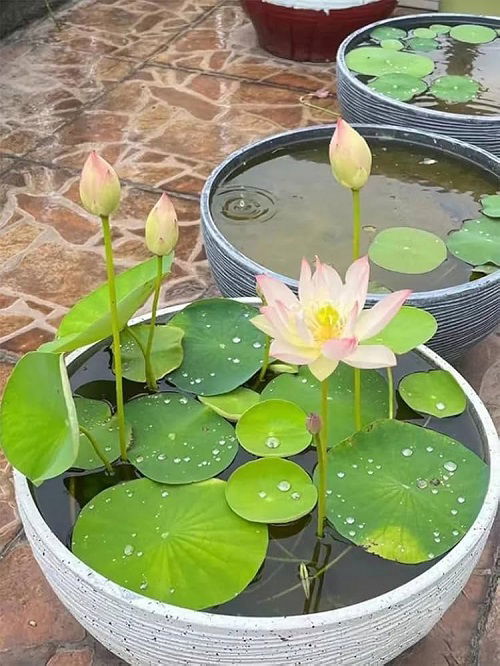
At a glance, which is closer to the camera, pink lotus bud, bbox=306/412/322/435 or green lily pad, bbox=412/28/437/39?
pink lotus bud, bbox=306/412/322/435

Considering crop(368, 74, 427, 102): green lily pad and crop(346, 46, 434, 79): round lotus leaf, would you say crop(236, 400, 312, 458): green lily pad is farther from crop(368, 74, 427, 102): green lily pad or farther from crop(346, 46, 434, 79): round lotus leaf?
crop(346, 46, 434, 79): round lotus leaf

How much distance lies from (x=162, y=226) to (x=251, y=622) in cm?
51

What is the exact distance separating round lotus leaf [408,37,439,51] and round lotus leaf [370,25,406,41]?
0.15 ft

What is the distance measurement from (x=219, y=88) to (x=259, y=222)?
5.17ft

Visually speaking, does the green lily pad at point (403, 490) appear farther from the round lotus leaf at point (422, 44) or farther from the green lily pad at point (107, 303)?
the round lotus leaf at point (422, 44)

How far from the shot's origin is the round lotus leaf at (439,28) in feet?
8.92

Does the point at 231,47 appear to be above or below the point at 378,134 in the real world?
below

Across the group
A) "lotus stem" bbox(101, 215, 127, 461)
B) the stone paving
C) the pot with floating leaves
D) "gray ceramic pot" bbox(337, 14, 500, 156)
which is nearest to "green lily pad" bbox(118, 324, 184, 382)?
the pot with floating leaves

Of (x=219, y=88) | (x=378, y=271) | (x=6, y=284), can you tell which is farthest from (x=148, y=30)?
(x=378, y=271)

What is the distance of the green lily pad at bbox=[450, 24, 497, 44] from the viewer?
104 inches

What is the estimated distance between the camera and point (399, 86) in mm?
2363

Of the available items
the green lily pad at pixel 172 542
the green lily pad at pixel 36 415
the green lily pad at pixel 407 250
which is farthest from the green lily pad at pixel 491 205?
the green lily pad at pixel 36 415

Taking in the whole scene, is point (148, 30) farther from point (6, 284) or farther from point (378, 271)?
point (378, 271)

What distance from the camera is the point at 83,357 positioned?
1377 millimetres
